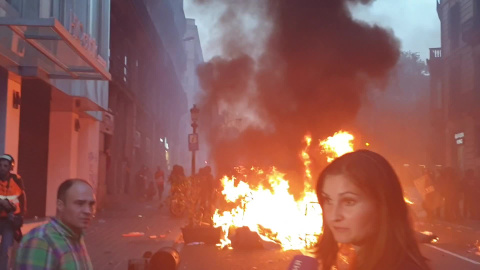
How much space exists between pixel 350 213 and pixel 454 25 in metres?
34.3

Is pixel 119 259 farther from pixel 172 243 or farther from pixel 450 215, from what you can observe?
pixel 450 215

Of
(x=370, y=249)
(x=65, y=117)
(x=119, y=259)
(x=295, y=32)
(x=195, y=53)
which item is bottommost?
(x=119, y=259)

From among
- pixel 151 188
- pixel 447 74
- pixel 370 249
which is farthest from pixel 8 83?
pixel 447 74

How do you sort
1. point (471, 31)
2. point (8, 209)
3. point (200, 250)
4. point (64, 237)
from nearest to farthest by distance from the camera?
point (64, 237), point (8, 209), point (200, 250), point (471, 31)

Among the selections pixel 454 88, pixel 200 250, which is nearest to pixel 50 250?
pixel 200 250

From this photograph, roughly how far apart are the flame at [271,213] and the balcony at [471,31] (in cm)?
1614

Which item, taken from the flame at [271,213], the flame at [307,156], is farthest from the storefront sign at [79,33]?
the flame at [307,156]

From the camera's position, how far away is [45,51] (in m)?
11.8

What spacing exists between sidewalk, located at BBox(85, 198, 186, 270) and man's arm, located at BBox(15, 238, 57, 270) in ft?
23.3

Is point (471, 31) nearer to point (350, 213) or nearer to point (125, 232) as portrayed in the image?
point (125, 232)

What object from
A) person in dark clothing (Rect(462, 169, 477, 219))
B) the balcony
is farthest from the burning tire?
the balcony

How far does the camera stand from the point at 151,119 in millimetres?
43281

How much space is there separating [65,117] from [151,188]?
1160 cm

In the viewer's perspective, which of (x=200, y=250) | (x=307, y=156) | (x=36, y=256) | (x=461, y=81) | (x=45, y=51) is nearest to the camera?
(x=36, y=256)
